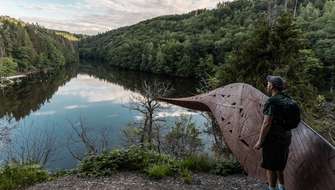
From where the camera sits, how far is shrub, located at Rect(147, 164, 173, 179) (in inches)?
259

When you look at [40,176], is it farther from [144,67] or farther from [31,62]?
[31,62]

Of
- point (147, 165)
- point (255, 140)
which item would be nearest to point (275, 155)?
point (255, 140)

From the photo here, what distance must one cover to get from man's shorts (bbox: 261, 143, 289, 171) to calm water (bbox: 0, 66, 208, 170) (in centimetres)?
1032

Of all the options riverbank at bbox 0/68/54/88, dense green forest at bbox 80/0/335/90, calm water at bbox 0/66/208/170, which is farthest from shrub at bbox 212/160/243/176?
riverbank at bbox 0/68/54/88

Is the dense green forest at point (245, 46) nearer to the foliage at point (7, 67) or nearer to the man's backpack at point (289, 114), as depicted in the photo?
the man's backpack at point (289, 114)

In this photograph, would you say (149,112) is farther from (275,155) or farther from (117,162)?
(275,155)

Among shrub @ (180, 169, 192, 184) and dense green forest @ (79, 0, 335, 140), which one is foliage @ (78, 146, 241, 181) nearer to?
shrub @ (180, 169, 192, 184)

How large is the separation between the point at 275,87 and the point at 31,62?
73.6m

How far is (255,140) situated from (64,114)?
28.3 m

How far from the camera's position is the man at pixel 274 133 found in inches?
155

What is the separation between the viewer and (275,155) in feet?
13.5

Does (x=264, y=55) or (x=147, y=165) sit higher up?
(x=264, y=55)

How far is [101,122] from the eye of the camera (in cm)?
2739

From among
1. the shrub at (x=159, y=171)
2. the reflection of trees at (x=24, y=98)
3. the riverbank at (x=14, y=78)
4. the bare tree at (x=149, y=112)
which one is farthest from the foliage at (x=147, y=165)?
the riverbank at (x=14, y=78)
